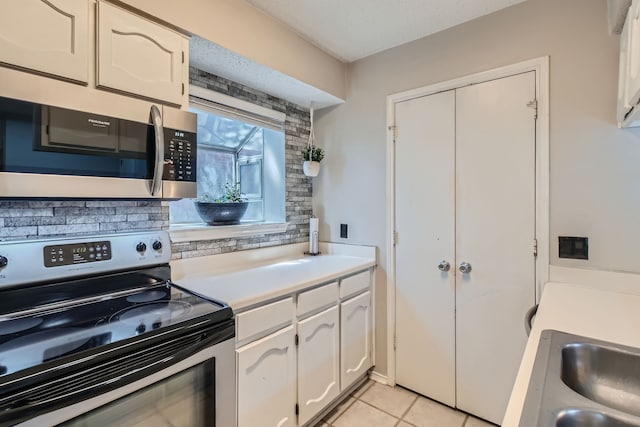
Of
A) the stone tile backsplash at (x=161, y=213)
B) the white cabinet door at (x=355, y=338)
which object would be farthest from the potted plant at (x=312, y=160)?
the white cabinet door at (x=355, y=338)

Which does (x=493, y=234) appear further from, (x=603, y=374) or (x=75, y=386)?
(x=75, y=386)

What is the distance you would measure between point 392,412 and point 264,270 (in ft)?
3.97

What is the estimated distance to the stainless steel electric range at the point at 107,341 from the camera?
766 mm

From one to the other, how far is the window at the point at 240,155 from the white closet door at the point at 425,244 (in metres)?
0.92

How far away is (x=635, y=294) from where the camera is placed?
145cm

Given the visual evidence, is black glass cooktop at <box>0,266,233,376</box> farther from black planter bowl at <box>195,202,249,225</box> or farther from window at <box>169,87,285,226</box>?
window at <box>169,87,285,226</box>

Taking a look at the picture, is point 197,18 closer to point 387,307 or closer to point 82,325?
point 82,325

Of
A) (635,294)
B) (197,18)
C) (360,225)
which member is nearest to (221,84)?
(197,18)

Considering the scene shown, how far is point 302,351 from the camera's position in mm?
1658

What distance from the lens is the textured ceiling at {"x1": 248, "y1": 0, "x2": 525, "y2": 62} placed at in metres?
1.71

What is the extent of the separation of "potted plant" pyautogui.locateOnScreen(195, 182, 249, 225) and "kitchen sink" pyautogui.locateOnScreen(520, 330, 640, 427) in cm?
171

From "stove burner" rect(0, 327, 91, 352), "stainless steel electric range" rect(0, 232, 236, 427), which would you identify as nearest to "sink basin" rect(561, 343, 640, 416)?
"stainless steel electric range" rect(0, 232, 236, 427)

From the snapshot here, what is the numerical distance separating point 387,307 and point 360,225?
0.63 metres

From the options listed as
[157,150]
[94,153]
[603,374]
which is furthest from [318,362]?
[94,153]
